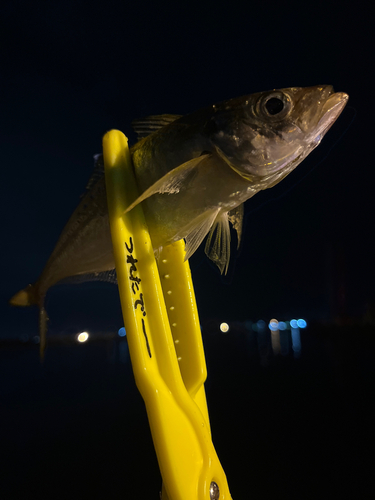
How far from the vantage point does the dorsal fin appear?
1298 millimetres

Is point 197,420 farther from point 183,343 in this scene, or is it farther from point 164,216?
point 164,216

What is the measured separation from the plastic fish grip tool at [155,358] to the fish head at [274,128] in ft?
1.28

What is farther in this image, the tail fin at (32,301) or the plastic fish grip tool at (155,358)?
the tail fin at (32,301)

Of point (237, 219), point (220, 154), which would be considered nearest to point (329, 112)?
point (220, 154)

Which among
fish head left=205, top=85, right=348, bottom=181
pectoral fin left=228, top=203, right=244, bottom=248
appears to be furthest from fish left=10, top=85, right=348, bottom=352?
pectoral fin left=228, top=203, right=244, bottom=248

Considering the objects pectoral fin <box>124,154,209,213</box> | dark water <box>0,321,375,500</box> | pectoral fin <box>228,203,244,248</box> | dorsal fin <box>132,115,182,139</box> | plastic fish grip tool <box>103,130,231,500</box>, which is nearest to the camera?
plastic fish grip tool <box>103,130,231,500</box>

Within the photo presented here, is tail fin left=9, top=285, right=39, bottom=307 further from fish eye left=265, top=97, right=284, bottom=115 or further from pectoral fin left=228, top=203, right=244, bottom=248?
fish eye left=265, top=97, right=284, bottom=115

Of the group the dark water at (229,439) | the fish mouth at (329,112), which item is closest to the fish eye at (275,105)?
the fish mouth at (329,112)

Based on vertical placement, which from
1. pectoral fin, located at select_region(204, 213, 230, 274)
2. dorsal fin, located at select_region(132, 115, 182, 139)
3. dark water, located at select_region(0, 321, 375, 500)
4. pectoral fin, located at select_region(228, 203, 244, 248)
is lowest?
dark water, located at select_region(0, 321, 375, 500)

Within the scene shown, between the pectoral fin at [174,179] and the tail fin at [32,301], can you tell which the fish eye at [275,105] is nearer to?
the pectoral fin at [174,179]

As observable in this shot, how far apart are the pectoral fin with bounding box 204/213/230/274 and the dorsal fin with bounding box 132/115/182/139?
0.50m

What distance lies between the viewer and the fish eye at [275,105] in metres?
1.04

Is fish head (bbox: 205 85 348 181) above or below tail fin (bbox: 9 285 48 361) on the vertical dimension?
above

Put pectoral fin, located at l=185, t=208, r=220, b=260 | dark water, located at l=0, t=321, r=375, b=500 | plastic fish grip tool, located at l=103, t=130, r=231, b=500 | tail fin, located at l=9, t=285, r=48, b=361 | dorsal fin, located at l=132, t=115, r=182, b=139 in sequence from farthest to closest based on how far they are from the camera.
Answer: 1. dark water, located at l=0, t=321, r=375, b=500
2. tail fin, located at l=9, t=285, r=48, b=361
3. dorsal fin, located at l=132, t=115, r=182, b=139
4. pectoral fin, located at l=185, t=208, r=220, b=260
5. plastic fish grip tool, located at l=103, t=130, r=231, b=500
